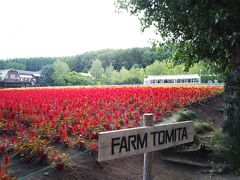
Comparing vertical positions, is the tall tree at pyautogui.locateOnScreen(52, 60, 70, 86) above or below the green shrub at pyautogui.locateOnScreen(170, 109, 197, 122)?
above

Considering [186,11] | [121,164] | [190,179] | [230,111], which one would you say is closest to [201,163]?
[190,179]

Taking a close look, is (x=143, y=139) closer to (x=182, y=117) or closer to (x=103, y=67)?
(x=182, y=117)

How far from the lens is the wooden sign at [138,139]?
2665 mm

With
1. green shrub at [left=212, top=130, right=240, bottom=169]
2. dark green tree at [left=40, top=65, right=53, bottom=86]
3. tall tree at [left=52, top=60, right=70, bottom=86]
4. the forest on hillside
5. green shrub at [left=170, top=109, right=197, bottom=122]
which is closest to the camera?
green shrub at [left=212, top=130, right=240, bottom=169]

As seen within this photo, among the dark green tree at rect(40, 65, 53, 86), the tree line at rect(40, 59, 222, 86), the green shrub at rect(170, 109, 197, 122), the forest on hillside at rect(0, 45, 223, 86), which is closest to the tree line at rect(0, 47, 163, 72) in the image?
the forest on hillside at rect(0, 45, 223, 86)

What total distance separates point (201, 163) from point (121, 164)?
2.01 meters

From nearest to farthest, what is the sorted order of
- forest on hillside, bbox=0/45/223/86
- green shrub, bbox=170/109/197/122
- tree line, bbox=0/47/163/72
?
green shrub, bbox=170/109/197/122 < forest on hillside, bbox=0/45/223/86 < tree line, bbox=0/47/163/72

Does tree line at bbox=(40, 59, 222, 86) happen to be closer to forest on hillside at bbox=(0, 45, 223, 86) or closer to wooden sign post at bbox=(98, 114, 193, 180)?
forest on hillside at bbox=(0, 45, 223, 86)

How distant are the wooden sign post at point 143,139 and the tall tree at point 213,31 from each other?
11.0ft

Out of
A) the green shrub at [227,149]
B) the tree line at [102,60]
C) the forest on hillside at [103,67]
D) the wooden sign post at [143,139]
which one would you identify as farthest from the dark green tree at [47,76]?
the wooden sign post at [143,139]

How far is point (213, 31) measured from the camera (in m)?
6.59

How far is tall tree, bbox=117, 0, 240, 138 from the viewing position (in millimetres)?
6145

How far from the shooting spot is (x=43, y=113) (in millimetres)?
8469

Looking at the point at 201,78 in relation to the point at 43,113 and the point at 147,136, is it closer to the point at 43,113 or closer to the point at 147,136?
the point at 43,113
